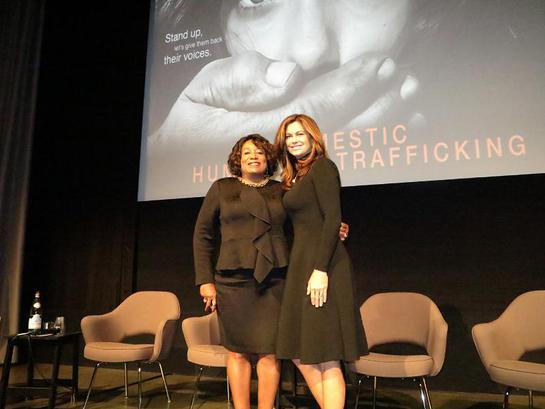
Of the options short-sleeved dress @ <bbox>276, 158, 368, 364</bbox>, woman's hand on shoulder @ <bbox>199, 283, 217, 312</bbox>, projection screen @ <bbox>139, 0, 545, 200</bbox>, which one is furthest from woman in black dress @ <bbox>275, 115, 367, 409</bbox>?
projection screen @ <bbox>139, 0, 545, 200</bbox>

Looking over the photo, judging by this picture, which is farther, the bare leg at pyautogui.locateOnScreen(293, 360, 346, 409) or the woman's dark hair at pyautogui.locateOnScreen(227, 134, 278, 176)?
the woman's dark hair at pyautogui.locateOnScreen(227, 134, 278, 176)

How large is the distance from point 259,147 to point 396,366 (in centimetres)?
132

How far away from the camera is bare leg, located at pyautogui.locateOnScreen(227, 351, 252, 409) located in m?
2.23

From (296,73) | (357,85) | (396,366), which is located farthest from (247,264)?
(296,73)

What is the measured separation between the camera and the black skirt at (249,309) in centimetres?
212

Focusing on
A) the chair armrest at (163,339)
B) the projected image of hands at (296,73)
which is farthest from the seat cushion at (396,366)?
the projected image of hands at (296,73)

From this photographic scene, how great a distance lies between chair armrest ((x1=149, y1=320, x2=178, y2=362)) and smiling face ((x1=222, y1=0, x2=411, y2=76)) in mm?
2178

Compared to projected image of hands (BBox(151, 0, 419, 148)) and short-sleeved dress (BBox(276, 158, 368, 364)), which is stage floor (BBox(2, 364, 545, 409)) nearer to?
short-sleeved dress (BBox(276, 158, 368, 364))

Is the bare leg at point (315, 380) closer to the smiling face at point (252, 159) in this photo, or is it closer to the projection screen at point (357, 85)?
the smiling face at point (252, 159)

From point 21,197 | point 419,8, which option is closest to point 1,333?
point 21,197

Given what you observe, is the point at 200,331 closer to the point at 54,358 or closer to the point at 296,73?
the point at 54,358

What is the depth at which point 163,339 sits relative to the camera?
3.08 m

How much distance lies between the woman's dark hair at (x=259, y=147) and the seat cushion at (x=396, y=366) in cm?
107

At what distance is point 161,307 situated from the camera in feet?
11.8
